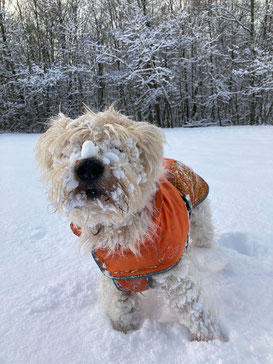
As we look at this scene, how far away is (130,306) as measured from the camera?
5.72ft

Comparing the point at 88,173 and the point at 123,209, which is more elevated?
the point at 88,173

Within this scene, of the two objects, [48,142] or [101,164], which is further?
[48,142]

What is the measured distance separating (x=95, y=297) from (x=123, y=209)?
95 centimetres

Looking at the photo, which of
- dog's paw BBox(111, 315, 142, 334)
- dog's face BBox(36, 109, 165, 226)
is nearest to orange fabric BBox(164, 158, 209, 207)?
dog's face BBox(36, 109, 165, 226)

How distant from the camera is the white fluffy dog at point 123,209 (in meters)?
1.27

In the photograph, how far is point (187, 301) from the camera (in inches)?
64.6

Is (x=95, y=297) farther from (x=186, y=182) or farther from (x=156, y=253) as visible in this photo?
(x=186, y=182)

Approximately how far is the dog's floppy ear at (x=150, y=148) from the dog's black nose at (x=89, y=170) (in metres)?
0.33

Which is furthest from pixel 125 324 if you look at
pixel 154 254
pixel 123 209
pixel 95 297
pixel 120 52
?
pixel 120 52

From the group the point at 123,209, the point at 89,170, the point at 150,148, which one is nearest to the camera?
the point at 89,170

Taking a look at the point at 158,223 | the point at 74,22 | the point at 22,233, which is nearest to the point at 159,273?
the point at 158,223

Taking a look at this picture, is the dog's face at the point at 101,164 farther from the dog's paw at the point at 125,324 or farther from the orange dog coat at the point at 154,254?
the dog's paw at the point at 125,324

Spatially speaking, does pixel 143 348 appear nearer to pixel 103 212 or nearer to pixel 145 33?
pixel 103 212

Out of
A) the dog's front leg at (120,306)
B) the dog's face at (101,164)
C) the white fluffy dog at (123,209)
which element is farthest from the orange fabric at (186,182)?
the dog's front leg at (120,306)
